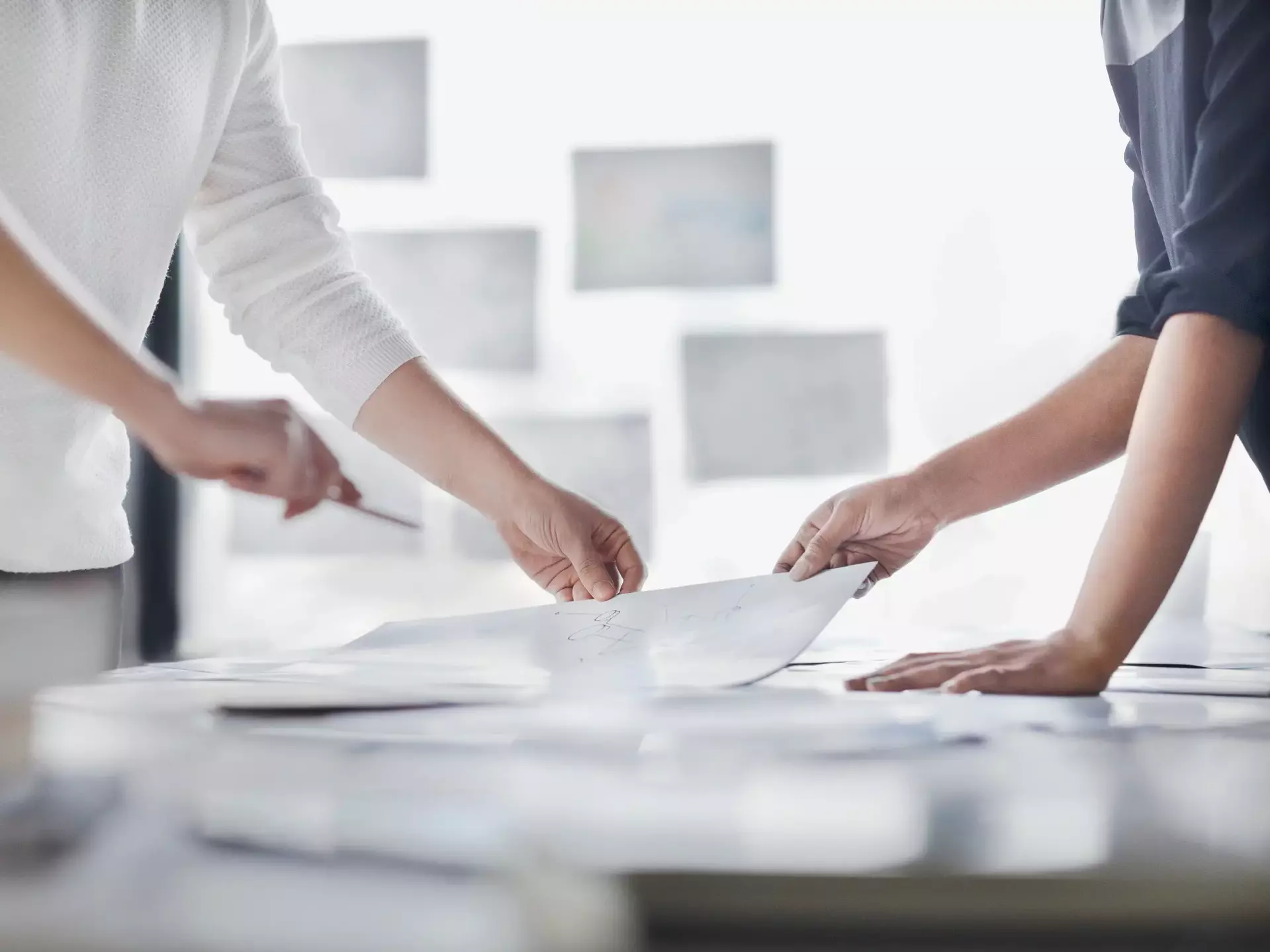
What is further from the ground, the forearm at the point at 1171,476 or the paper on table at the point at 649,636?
the forearm at the point at 1171,476

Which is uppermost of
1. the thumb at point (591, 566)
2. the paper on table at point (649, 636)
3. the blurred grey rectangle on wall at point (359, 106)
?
the blurred grey rectangle on wall at point (359, 106)

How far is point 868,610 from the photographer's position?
147cm

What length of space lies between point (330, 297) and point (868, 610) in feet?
3.25

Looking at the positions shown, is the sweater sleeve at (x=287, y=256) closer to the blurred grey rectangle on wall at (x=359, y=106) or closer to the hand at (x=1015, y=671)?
the hand at (x=1015, y=671)

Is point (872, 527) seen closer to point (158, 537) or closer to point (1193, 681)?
point (1193, 681)

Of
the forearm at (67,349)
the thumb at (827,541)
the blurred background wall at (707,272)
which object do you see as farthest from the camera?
the blurred background wall at (707,272)

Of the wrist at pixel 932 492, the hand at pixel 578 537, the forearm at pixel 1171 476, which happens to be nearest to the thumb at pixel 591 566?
the hand at pixel 578 537

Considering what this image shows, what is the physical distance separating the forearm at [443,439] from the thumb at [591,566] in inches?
2.4

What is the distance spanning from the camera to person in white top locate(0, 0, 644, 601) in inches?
18.7

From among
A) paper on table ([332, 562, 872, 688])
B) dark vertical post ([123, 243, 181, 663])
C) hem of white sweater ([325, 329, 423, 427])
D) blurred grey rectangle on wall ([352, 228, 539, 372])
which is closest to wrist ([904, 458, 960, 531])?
paper on table ([332, 562, 872, 688])

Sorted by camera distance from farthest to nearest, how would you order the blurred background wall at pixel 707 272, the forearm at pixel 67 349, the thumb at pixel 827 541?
the blurred background wall at pixel 707 272 → the thumb at pixel 827 541 → the forearm at pixel 67 349

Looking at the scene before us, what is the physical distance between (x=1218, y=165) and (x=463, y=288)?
119 cm

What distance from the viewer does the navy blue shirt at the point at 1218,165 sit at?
0.51m

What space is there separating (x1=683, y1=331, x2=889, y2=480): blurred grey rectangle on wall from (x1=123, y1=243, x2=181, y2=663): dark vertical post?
841mm
